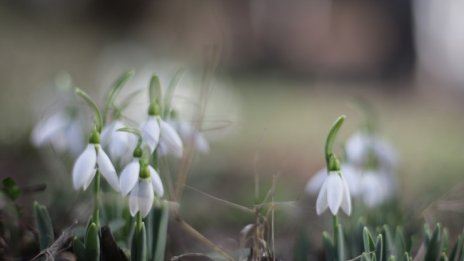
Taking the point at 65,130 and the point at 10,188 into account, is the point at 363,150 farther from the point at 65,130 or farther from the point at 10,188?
the point at 10,188


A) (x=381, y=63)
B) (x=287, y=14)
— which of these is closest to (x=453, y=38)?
(x=381, y=63)

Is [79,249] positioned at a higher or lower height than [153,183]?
lower

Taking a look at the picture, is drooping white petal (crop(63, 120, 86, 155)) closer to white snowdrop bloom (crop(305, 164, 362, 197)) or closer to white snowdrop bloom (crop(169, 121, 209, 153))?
white snowdrop bloom (crop(169, 121, 209, 153))

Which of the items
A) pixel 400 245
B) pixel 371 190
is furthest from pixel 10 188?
pixel 371 190

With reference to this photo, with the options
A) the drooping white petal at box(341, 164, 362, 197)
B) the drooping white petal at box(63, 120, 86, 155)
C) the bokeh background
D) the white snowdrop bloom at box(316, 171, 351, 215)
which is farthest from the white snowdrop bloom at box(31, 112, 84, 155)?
the bokeh background

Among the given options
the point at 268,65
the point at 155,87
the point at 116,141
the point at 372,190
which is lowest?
the point at 268,65

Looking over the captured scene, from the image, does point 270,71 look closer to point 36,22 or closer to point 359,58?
point 359,58

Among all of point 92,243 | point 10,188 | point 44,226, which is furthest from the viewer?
point 10,188

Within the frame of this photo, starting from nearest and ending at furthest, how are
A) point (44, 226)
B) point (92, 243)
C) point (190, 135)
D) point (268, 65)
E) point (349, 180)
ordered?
point (92, 243) → point (44, 226) → point (190, 135) → point (349, 180) → point (268, 65)
